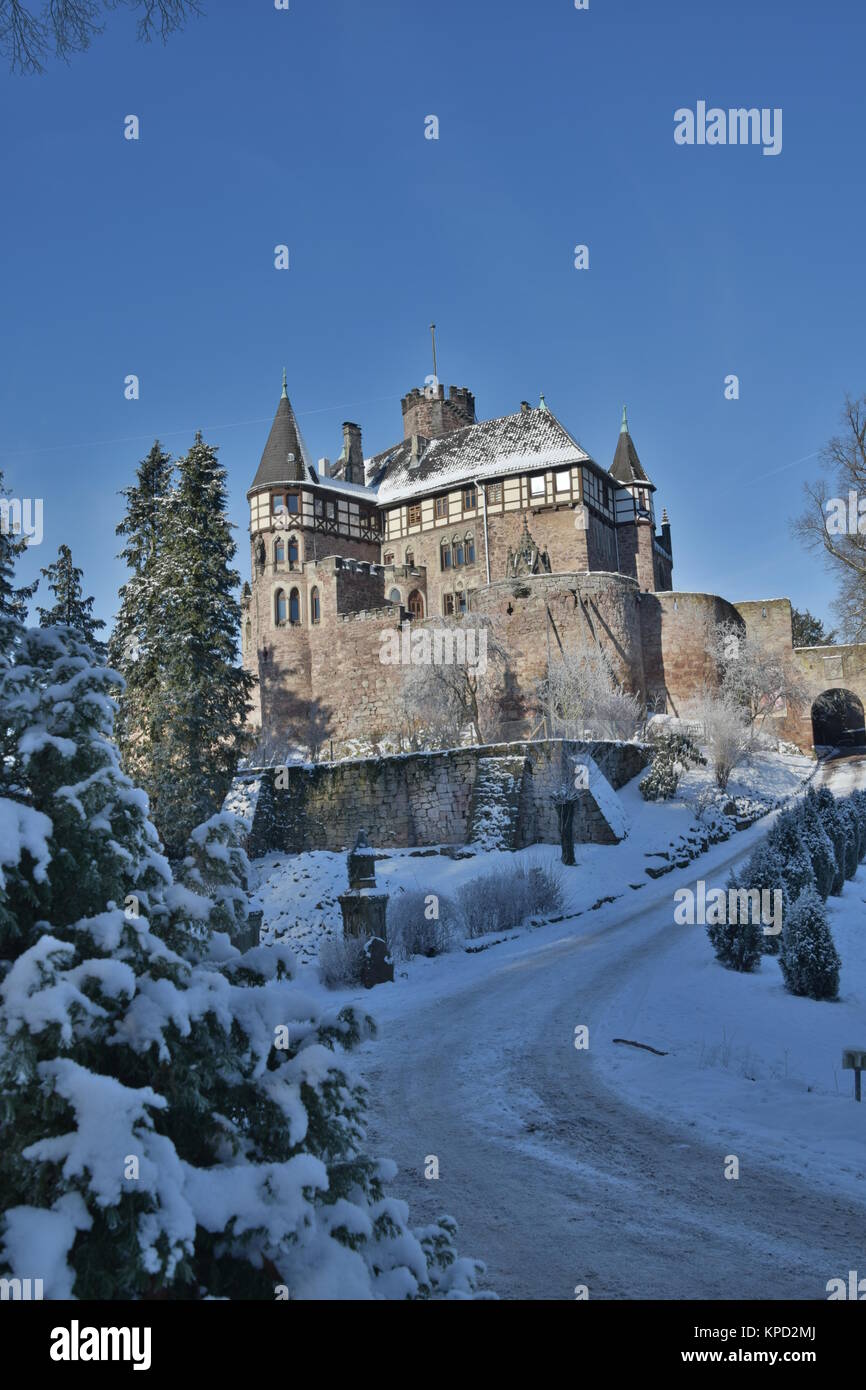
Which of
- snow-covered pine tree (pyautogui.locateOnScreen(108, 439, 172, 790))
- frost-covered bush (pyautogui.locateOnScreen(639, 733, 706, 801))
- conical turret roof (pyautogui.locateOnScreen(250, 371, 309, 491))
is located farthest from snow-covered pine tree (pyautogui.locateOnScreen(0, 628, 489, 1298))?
conical turret roof (pyautogui.locateOnScreen(250, 371, 309, 491))

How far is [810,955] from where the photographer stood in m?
14.4

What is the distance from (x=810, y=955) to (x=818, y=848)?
6704mm

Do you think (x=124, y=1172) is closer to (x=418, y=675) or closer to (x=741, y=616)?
(x=418, y=675)

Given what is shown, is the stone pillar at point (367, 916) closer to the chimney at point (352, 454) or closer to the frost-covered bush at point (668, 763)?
the frost-covered bush at point (668, 763)

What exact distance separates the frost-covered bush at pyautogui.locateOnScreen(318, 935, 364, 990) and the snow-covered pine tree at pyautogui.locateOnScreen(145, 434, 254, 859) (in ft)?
36.8

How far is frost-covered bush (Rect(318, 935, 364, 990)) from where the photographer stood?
17188mm

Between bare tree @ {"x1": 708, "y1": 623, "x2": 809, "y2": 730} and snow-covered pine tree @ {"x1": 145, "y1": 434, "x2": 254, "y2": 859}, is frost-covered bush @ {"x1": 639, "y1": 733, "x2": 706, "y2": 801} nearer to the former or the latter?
bare tree @ {"x1": 708, "y1": 623, "x2": 809, "y2": 730}

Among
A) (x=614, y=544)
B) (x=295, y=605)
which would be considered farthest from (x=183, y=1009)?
(x=614, y=544)

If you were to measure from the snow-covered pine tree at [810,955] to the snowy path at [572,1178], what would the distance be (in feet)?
8.34

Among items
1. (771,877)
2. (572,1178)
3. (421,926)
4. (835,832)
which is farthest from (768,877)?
(572,1178)

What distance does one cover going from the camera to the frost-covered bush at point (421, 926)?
19156mm

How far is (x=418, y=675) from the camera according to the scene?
145 ft
